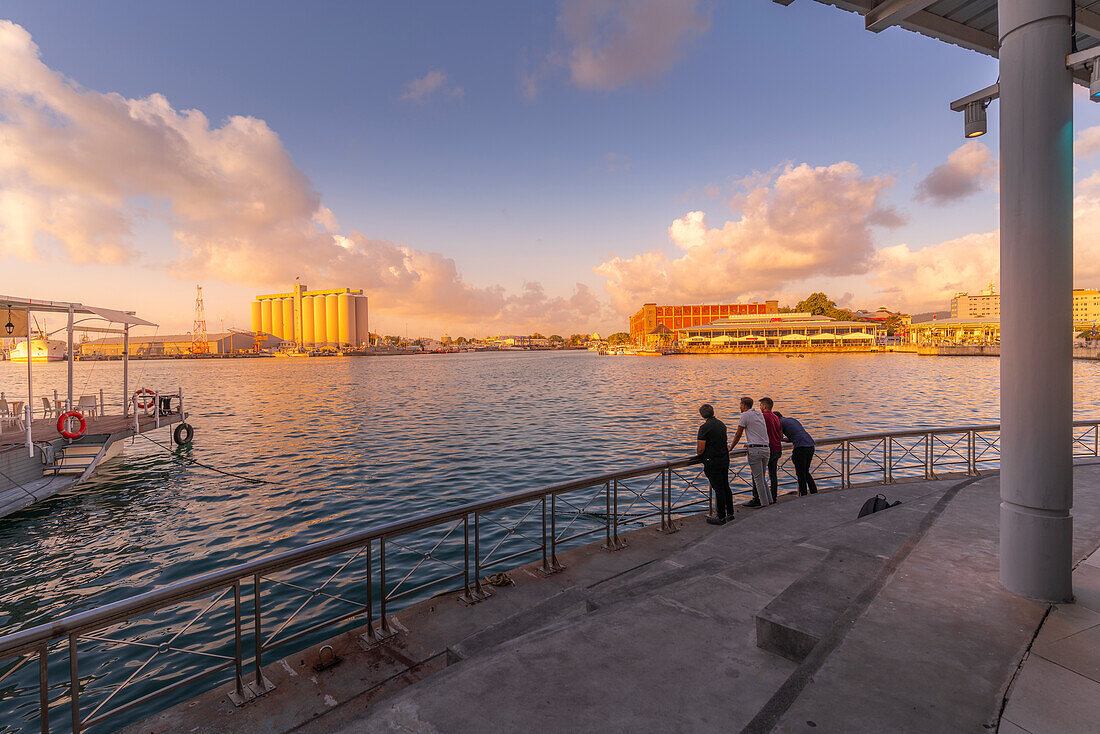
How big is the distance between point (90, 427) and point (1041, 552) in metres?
26.1

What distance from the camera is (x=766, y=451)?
9125 mm

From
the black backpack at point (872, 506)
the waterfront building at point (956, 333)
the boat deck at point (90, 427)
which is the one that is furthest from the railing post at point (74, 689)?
the waterfront building at point (956, 333)

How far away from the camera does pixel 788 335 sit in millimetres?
152250

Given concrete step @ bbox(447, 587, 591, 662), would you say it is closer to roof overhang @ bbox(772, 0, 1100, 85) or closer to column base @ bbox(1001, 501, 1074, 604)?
column base @ bbox(1001, 501, 1074, 604)

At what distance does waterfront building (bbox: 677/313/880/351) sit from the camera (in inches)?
5778

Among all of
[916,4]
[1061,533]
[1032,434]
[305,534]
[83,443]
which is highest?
[916,4]

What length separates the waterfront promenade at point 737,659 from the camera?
2.84 m

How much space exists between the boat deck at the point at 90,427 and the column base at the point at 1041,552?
865 inches

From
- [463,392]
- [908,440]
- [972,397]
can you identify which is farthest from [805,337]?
[908,440]

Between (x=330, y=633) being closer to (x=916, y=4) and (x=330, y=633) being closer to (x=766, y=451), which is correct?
(x=766, y=451)

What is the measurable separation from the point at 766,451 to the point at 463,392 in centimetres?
4388

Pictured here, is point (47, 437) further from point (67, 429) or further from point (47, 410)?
point (47, 410)

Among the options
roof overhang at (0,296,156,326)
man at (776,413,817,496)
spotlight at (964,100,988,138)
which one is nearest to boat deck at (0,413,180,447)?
roof overhang at (0,296,156,326)

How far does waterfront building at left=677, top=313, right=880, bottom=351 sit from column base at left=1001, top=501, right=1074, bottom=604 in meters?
160
